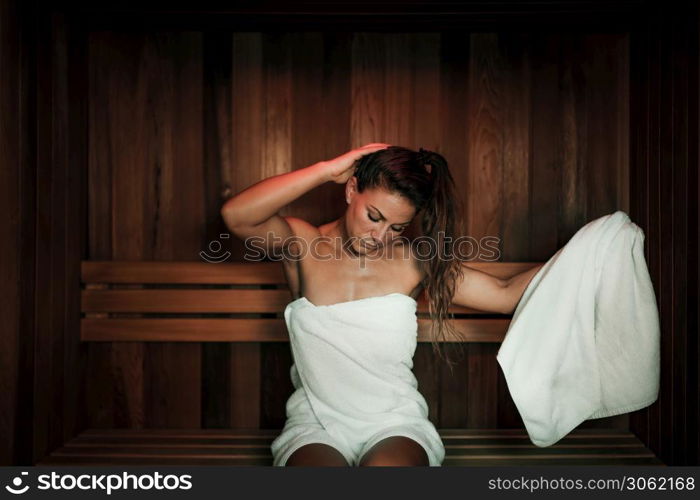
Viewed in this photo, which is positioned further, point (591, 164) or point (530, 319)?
point (591, 164)

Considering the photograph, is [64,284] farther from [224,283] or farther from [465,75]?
[465,75]

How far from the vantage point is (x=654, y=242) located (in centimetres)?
238

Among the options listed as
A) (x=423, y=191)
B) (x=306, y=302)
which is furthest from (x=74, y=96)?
(x=423, y=191)

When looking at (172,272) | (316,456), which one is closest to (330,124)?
(172,272)

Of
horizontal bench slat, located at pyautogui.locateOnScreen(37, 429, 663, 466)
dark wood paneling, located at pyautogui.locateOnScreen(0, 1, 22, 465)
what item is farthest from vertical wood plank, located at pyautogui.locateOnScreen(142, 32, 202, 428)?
dark wood paneling, located at pyautogui.locateOnScreen(0, 1, 22, 465)

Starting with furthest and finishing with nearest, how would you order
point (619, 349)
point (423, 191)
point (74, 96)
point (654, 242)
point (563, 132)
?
1. point (563, 132)
2. point (74, 96)
3. point (654, 242)
4. point (619, 349)
5. point (423, 191)

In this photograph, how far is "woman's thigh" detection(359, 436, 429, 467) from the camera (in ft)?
6.05

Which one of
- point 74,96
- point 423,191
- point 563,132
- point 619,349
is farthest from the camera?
point 563,132

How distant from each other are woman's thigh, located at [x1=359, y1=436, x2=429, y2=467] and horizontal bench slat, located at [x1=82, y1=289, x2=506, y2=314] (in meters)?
0.83

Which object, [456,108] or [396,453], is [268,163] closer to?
[456,108]

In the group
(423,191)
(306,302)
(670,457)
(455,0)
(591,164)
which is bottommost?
(670,457)

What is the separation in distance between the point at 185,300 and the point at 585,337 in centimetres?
157

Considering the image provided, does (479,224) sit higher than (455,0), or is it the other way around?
(455,0)

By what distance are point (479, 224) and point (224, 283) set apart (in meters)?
1.11
